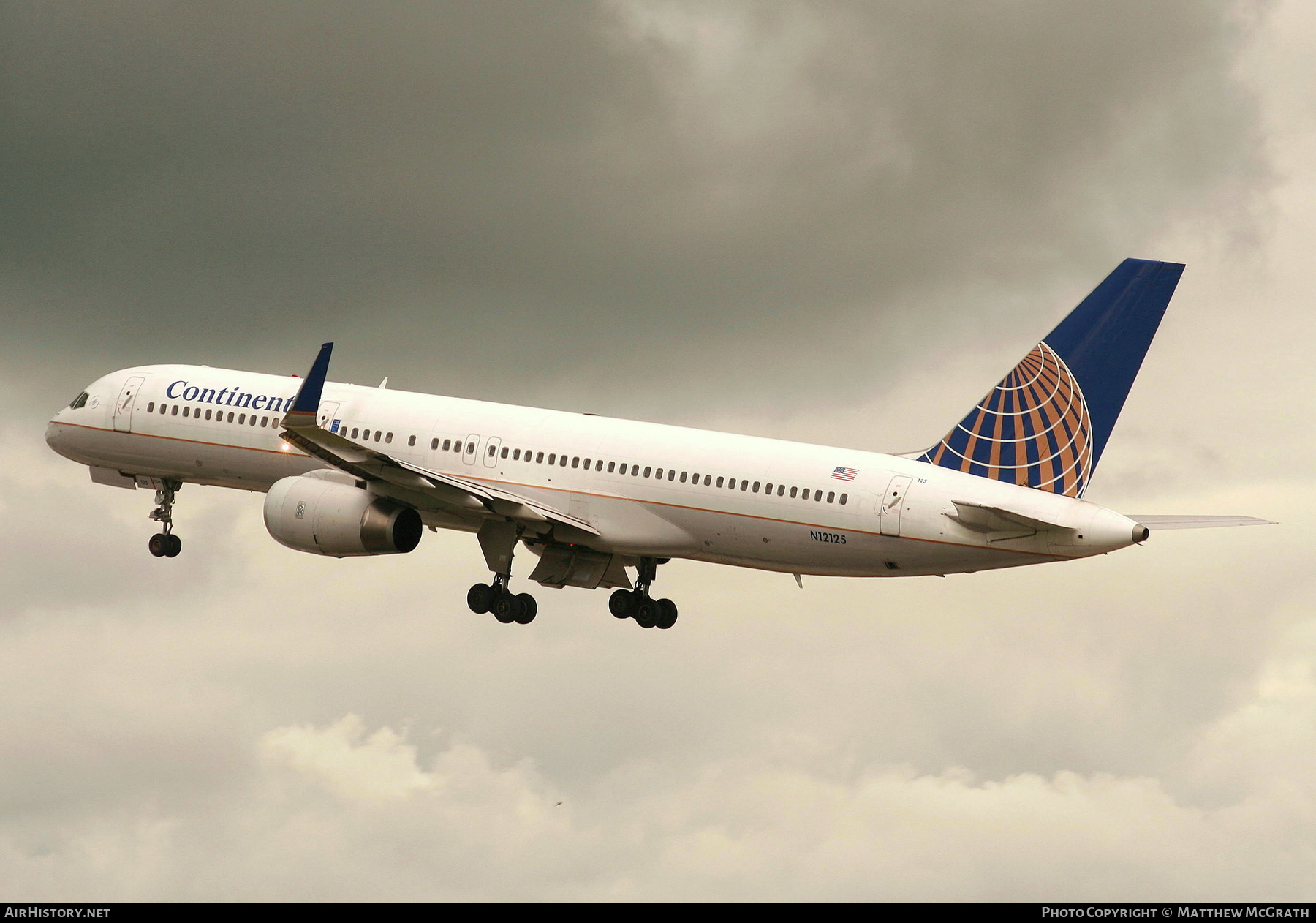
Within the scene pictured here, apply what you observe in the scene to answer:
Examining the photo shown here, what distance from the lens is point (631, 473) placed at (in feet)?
167

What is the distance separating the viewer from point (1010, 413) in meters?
47.5

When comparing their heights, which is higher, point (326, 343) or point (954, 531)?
point (326, 343)

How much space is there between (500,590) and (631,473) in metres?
5.85

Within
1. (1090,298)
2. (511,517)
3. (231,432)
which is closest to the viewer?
(1090,298)

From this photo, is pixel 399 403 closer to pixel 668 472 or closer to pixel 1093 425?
pixel 668 472

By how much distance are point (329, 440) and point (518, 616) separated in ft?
28.4

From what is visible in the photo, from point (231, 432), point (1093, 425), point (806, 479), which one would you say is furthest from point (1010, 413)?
point (231, 432)

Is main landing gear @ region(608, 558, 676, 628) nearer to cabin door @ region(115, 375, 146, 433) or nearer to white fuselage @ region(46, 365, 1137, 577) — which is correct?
white fuselage @ region(46, 365, 1137, 577)

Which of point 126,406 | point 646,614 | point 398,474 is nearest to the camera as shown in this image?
point 398,474

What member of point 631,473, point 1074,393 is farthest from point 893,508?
point 631,473

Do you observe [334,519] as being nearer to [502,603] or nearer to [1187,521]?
[502,603]

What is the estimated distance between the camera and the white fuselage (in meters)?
46.6

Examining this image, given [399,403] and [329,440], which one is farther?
[399,403]

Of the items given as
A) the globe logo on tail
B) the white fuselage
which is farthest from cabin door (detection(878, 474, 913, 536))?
the globe logo on tail
